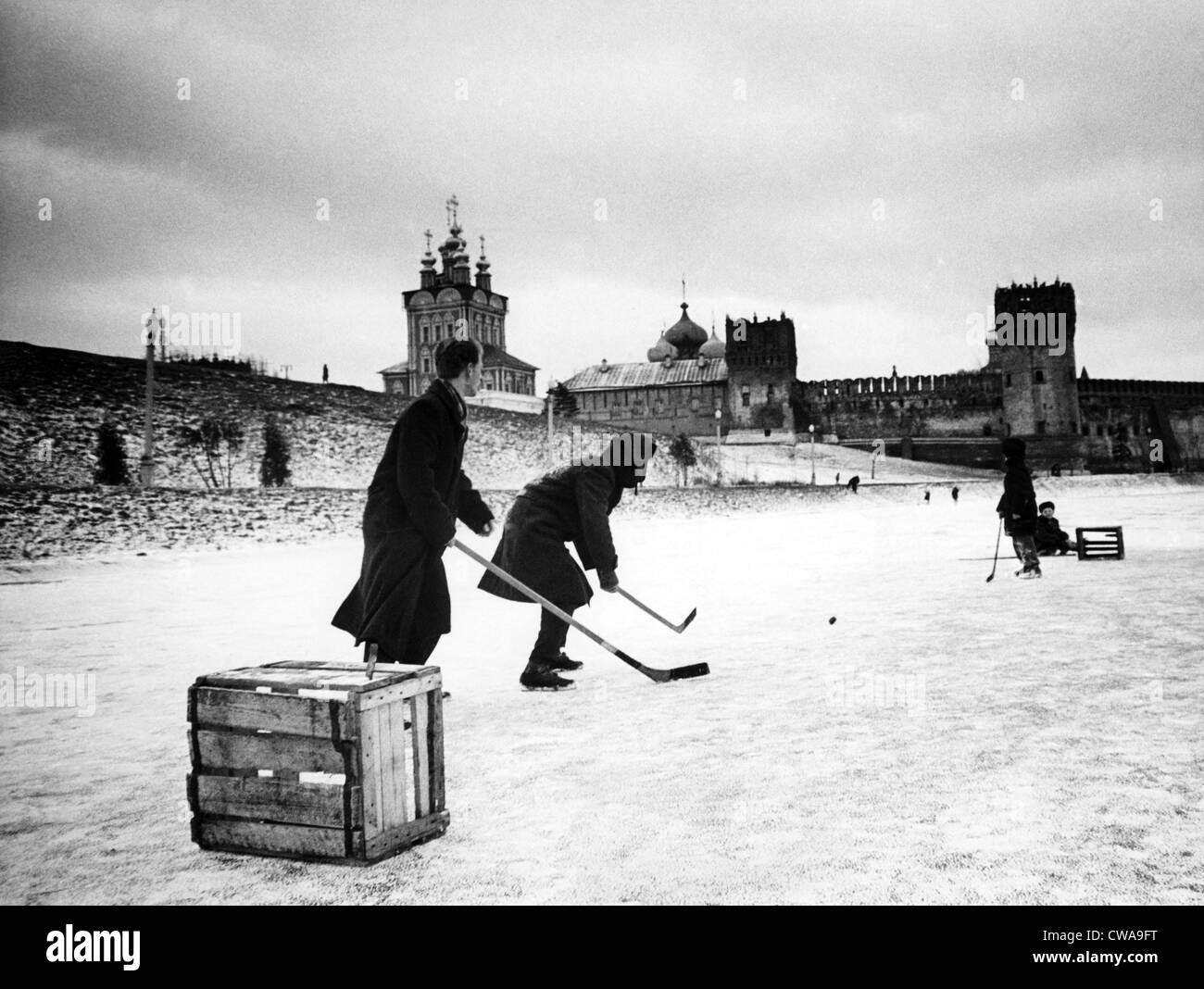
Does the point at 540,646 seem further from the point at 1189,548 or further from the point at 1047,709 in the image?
the point at 1189,548

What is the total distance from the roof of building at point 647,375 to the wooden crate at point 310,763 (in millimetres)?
80234

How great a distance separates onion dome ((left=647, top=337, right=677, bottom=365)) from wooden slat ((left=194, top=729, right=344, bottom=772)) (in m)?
90.0

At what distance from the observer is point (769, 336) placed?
260 feet

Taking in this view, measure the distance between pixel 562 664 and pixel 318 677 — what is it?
10.2 feet

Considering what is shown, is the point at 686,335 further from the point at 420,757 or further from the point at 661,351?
the point at 420,757

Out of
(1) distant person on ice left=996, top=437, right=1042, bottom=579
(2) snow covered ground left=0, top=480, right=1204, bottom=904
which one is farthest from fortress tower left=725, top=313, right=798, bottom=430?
(2) snow covered ground left=0, top=480, right=1204, bottom=904

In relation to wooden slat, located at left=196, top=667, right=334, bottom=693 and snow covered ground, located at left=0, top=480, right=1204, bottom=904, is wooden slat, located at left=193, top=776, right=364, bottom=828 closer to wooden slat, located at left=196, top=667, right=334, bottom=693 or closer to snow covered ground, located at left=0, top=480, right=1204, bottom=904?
snow covered ground, located at left=0, top=480, right=1204, bottom=904

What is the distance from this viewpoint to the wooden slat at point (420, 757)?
3.42 meters

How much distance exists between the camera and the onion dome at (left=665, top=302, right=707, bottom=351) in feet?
306

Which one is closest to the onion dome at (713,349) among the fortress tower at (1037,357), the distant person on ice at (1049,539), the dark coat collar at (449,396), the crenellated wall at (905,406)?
the crenellated wall at (905,406)

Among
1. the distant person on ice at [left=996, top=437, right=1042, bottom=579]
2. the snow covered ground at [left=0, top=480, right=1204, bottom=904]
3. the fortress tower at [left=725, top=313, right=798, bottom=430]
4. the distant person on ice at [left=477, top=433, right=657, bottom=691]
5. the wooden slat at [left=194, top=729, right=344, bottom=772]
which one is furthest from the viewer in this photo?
the fortress tower at [left=725, top=313, right=798, bottom=430]
